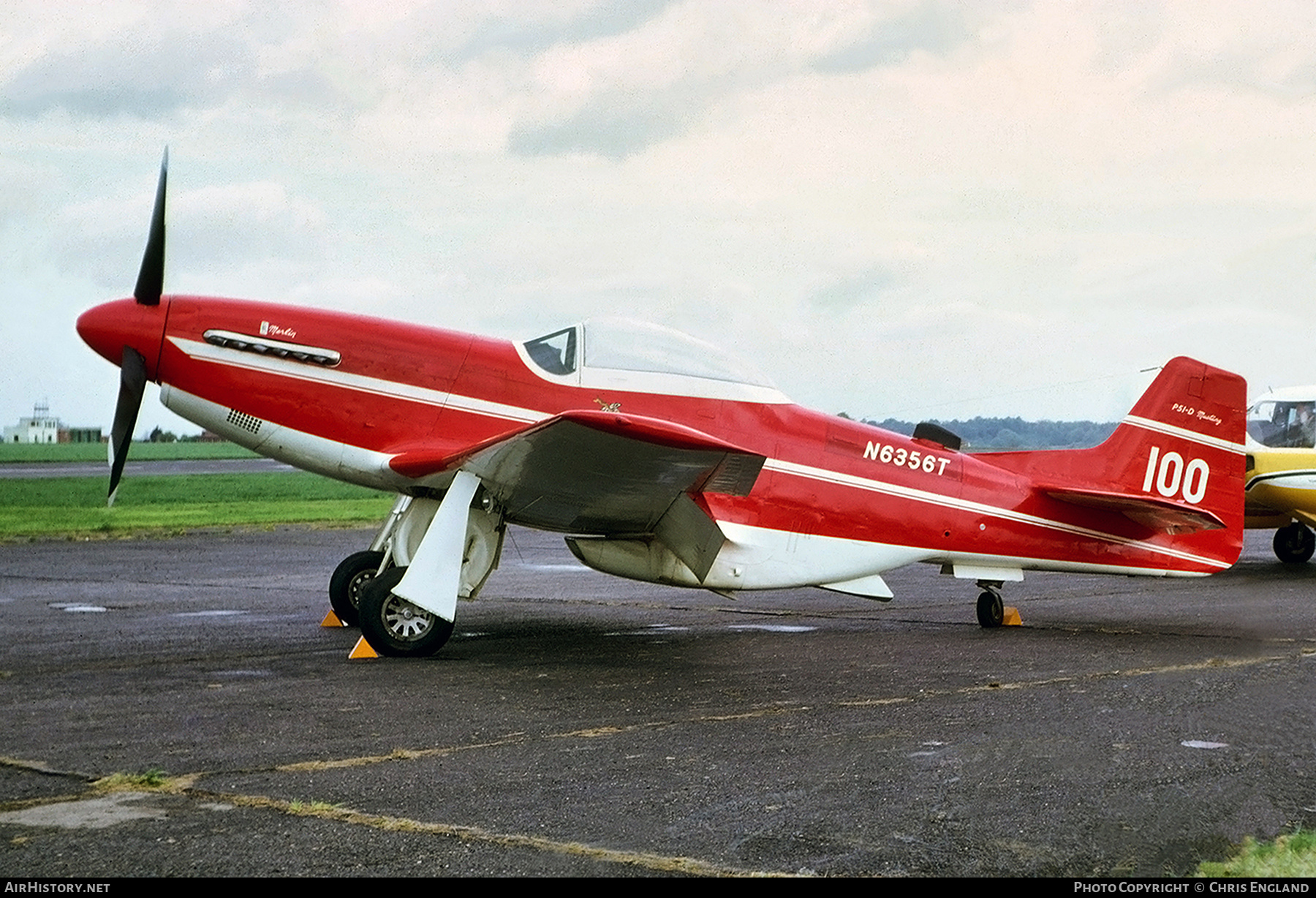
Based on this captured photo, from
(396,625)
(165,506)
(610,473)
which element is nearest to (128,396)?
(396,625)

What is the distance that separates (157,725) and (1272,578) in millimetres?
13966

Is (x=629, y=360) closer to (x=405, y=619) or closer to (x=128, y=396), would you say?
(x=405, y=619)

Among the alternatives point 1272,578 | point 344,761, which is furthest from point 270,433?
point 1272,578

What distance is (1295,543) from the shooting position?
59.5 feet

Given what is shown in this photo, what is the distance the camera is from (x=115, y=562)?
53.5 ft

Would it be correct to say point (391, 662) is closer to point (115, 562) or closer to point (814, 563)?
point (814, 563)

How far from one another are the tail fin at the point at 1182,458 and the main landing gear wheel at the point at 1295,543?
7360mm

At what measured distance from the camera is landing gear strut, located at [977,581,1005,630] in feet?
35.8

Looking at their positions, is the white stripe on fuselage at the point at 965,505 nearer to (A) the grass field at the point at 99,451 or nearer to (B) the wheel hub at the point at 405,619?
(B) the wheel hub at the point at 405,619

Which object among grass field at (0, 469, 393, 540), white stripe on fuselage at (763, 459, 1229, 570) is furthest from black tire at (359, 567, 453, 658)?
grass field at (0, 469, 393, 540)

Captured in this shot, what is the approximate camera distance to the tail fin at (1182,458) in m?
11.3

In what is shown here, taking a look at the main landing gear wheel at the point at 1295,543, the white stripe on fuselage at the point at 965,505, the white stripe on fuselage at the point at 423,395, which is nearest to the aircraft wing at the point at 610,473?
the white stripe on fuselage at the point at 423,395

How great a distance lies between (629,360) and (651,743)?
4227 mm

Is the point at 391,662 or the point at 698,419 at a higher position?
the point at 698,419
